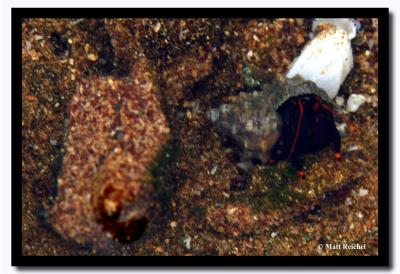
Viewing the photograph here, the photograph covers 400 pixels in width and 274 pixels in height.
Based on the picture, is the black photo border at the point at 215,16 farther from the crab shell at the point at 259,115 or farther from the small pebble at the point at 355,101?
the crab shell at the point at 259,115

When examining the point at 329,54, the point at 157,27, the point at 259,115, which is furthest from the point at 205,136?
the point at 329,54

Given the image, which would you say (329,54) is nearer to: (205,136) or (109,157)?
(205,136)

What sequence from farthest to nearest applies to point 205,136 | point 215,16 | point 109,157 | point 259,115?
point 205,136 → point 215,16 → point 109,157 → point 259,115

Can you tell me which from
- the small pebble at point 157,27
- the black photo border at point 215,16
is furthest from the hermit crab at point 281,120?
the small pebble at point 157,27

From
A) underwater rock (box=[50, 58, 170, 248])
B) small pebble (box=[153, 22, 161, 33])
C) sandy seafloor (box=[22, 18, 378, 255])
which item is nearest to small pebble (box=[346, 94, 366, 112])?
sandy seafloor (box=[22, 18, 378, 255])

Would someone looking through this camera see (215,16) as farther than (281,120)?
Yes

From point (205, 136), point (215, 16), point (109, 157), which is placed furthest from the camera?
point (205, 136)
